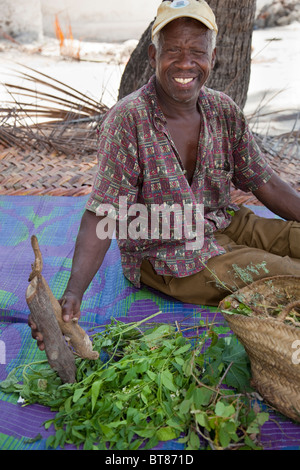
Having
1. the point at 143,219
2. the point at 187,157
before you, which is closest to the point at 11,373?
the point at 143,219

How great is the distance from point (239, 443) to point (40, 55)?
6.47 metres

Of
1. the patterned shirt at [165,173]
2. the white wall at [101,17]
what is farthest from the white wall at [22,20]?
the patterned shirt at [165,173]

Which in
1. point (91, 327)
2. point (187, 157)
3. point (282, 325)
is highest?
point (187, 157)

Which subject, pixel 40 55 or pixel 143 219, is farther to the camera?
pixel 40 55

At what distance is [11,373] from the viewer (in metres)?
1.84

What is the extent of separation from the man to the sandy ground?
2907mm

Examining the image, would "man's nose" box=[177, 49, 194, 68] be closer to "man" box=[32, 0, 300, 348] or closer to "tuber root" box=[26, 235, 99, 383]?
"man" box=[32, 0, 300, 348]

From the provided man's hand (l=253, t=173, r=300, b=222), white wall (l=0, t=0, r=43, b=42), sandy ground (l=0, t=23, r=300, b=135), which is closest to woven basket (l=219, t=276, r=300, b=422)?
man's hand (l=253, t=173, r=300, b=222)

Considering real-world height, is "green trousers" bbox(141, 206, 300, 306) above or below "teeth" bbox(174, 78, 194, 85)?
below

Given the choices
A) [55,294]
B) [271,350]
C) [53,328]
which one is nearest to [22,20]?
[55,294]

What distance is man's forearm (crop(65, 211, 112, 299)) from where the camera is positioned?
6.02 feet

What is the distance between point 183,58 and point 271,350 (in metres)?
1.03

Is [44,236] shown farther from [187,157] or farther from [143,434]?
[143,434]

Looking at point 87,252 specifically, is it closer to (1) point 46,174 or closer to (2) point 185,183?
(2) point 185,183
